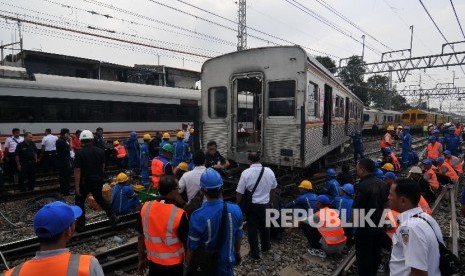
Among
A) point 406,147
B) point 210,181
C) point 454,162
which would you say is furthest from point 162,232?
point 406,147

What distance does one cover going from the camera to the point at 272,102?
7.98m

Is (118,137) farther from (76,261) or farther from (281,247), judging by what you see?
(76,261)

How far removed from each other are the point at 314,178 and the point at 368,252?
6620mm

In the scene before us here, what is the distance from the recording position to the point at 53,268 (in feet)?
5.87

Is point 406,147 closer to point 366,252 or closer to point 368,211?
point 366,252

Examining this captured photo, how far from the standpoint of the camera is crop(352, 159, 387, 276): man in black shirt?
160 inches

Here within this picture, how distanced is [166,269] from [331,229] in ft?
10.4

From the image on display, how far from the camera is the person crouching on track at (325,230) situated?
5.34 metres

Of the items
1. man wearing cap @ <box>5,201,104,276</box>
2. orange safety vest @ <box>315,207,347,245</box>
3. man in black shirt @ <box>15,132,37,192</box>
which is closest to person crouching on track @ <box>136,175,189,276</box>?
man wearing cap @ <box>5,201,104,276</box>

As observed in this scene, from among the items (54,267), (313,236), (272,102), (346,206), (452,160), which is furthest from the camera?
(452,160)

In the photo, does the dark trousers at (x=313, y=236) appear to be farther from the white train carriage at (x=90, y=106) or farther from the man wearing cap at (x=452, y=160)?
the man wearing cap at (x=452, y=160)

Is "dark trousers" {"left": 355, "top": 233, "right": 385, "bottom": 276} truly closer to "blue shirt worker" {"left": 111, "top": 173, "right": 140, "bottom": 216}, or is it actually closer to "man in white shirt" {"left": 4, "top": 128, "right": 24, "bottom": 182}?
"blue shirt worker" {"left": 111, "top": 173, "right": 140, "bottom": 216}

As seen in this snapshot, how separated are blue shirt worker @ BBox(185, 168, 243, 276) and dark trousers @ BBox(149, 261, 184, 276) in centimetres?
17

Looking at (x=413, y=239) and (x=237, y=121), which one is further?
(x=237, y=121)
